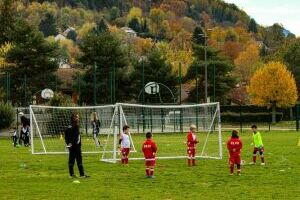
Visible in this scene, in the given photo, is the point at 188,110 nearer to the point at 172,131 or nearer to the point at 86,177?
the point at 172,131

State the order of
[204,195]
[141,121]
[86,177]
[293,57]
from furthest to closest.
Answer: [293,57]
[141,121]
[86,177]
[204,195]

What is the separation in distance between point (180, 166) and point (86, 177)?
5066mm

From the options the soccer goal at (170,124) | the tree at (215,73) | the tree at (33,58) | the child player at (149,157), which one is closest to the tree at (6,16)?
the tree at (33,58)

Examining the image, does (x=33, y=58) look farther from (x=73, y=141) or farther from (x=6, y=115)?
(x=73, y=141)

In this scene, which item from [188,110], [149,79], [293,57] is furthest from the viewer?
[293,57]

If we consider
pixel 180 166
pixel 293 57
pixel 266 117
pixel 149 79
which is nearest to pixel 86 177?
pixel 180 166

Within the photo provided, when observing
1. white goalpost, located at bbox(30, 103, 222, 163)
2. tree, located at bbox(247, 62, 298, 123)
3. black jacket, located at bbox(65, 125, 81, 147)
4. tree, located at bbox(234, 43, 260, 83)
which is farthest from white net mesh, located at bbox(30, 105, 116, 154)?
tree, located at bbox(234, 43, 260, 83)

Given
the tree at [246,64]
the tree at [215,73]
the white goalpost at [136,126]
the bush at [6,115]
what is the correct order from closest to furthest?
the white goalpost at [136,126] → the bush at [6,115] → the tree at [215,73] → the tree at [246,64]

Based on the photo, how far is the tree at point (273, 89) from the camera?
7712 centimetres

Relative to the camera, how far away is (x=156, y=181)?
762 inches

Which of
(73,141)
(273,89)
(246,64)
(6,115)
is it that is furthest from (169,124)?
(246,64)

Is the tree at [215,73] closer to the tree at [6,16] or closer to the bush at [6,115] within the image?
the bush at [6,115]

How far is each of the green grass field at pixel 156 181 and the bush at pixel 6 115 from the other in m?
23.0

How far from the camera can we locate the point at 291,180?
62.6 ft
